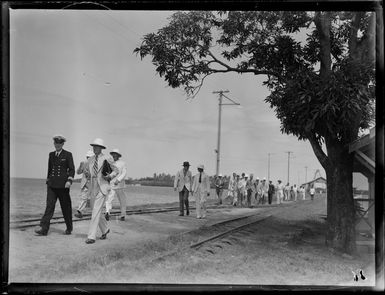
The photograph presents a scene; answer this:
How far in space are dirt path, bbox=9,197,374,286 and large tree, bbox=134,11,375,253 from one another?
59.1 inches

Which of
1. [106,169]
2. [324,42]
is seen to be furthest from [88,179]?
[324,42]

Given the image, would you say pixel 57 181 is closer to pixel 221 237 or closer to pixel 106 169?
pixel 106 169

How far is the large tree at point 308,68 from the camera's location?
22.7 feet

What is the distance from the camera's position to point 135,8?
5.07 meters

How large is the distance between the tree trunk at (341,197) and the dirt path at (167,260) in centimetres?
43

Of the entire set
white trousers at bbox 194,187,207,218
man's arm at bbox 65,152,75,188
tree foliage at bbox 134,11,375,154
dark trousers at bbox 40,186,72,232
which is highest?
tree foliage at bbox 134,11,375,154

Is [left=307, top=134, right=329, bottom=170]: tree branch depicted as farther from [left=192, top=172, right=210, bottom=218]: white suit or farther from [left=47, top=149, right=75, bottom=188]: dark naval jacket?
[left=192, top=172, right=210, bottom=218]: white suit

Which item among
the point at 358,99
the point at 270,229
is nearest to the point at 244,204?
the point at 270,229

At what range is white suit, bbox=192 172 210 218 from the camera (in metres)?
13.4

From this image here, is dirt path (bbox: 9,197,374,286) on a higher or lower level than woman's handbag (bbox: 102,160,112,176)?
lower

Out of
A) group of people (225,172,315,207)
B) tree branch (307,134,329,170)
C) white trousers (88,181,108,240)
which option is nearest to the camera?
white trousers (88,181,108,240)

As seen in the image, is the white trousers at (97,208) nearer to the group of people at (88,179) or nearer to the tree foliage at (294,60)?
the group of people at (88,179)

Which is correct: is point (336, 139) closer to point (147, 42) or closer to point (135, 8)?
point (147, 42)

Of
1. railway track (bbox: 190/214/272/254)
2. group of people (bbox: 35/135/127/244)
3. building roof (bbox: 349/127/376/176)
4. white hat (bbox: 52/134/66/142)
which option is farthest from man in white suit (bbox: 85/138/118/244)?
building roof (bbox: 349/127/376/176)
